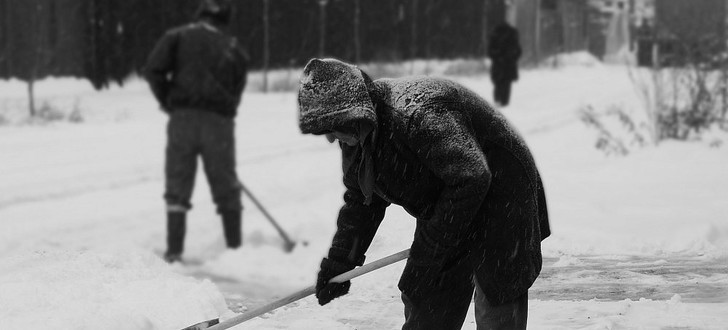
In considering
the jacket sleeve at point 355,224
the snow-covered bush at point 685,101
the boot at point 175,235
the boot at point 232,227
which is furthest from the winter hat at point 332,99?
the snow-covered bush at point 685,101

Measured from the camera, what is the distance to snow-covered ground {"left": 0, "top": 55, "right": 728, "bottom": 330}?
4652 millimetres

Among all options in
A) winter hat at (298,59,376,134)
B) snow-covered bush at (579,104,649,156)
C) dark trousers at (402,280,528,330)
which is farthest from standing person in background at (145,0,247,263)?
snow-covered bush at (579,104,649,156)

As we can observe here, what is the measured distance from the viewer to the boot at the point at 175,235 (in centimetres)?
700

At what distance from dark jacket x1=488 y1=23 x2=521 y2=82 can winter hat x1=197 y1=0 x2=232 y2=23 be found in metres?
12.2

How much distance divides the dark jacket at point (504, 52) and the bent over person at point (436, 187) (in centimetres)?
1570

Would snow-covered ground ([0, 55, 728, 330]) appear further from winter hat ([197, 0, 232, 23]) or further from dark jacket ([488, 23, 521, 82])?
dark jacket ([488, 23, 521, 82])

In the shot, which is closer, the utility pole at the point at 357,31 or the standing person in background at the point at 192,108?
the standing person in background at the point at 192,108

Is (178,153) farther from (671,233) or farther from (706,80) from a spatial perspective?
(706,80)

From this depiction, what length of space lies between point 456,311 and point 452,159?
1.91 ft

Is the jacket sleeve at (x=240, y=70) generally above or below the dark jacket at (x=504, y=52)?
above

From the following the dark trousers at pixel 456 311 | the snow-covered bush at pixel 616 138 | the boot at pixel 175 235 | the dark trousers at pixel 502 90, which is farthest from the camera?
the dark trousers at pixel 502 90

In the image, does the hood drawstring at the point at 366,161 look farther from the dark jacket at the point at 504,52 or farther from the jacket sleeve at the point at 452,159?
the dark jacket at the point at 504,52

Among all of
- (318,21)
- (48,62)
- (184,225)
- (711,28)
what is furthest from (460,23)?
(184,225)

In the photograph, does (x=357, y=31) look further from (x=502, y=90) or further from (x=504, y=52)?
(x=504, y=52)
